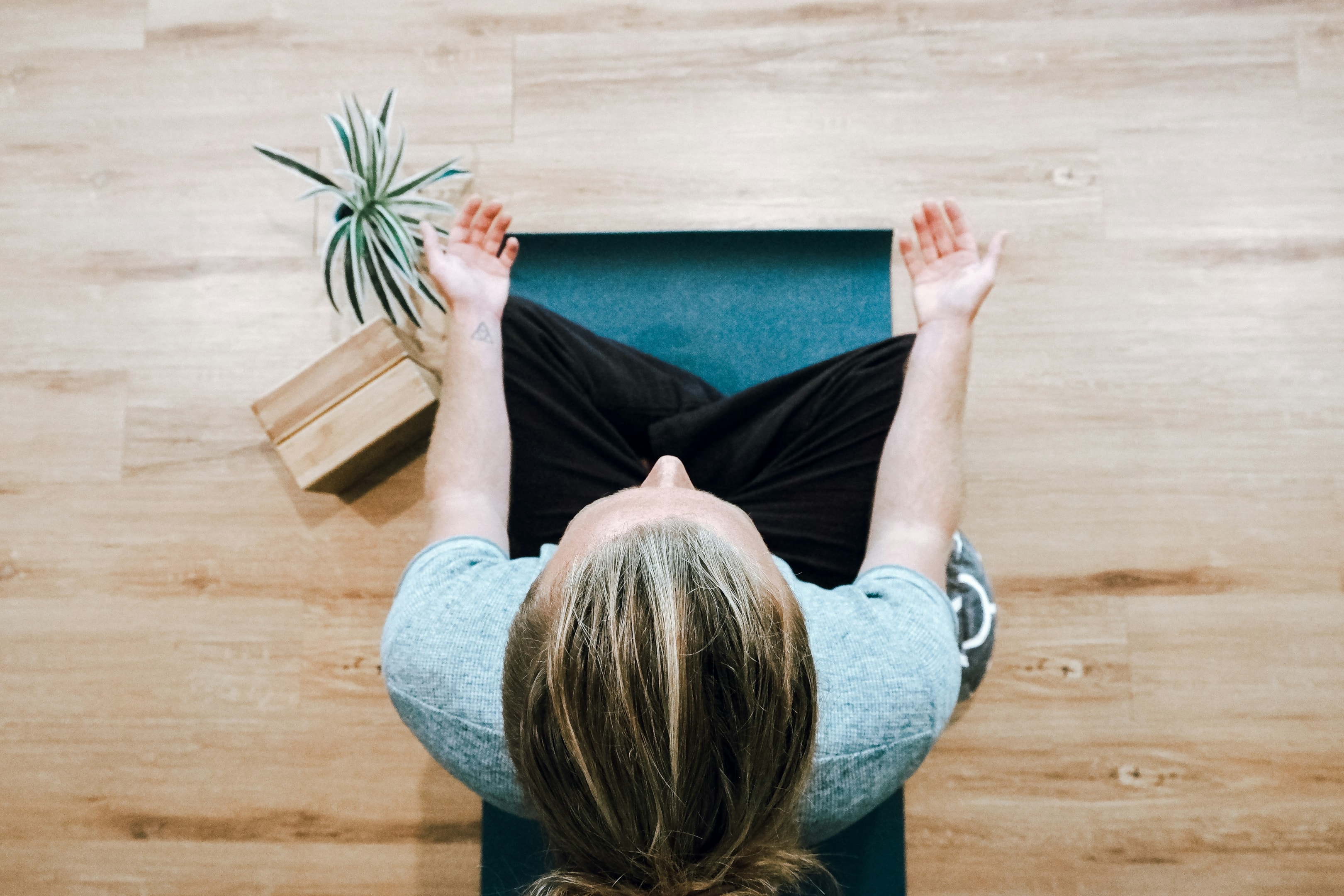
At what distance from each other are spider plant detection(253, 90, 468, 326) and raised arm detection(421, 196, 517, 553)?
0.05 metres

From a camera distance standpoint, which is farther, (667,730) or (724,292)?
(724,292)

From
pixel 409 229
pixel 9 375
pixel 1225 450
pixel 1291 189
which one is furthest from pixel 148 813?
pixel 1291 189

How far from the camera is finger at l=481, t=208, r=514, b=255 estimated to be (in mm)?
1264

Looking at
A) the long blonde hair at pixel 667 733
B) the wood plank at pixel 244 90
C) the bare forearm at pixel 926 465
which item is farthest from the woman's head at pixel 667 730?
the wood plank at pixel 244 90

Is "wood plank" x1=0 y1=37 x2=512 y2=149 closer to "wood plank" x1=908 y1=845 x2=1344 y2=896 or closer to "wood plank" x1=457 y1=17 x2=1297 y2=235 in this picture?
"wood plank" x1=457 y1=17 x2=1297 y2=235

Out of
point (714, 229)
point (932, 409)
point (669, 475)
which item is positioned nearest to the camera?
point (669, 475)

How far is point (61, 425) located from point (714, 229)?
1.34 m

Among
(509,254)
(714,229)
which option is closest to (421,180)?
(509,254)

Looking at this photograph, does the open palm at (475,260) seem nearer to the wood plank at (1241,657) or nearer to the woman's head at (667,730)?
the woman's head at (667,730)

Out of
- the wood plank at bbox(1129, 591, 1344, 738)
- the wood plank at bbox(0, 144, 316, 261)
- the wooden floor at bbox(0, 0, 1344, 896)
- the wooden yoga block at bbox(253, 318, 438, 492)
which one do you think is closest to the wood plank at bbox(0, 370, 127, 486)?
the wooden floor at bbox(0, 0, 1344, 896)

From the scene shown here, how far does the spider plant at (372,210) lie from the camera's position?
4.11 ft

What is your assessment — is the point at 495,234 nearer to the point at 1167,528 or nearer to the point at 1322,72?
the point at 1167,528

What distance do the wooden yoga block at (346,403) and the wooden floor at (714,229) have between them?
0.16m

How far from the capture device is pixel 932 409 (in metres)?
1.12
